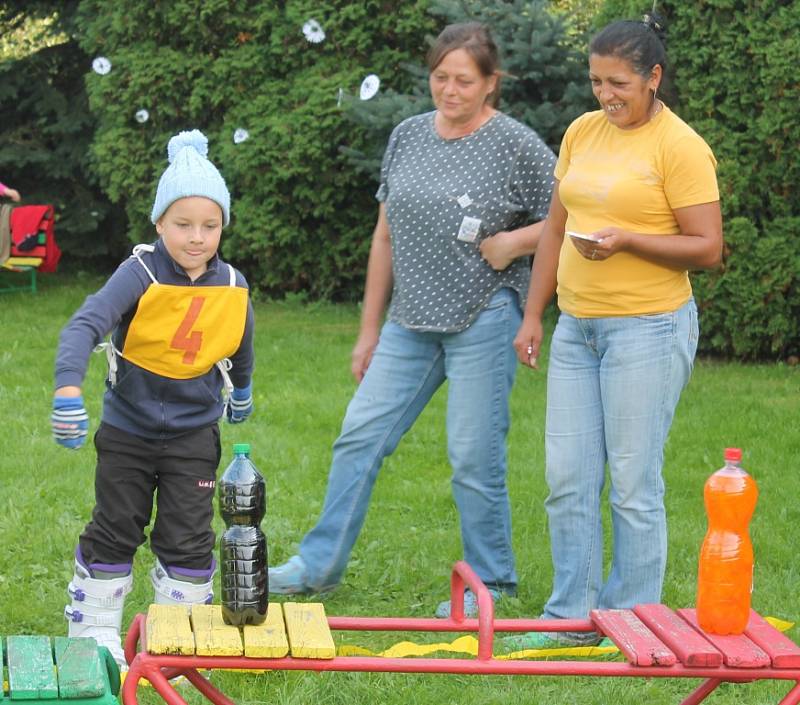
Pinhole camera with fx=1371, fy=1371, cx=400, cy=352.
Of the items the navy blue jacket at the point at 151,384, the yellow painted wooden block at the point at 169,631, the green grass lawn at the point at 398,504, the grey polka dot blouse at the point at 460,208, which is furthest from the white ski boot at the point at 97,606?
the grey polka dot blouse at the point at 460,208

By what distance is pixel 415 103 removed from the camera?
10.2m

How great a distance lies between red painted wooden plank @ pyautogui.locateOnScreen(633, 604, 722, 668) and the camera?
329 cm

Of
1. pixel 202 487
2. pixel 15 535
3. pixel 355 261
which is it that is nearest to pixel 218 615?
pixel 202 487

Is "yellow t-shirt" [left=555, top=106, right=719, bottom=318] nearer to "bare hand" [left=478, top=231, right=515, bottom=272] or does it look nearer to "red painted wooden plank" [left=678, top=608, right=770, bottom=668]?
"bare hand" [left=478, top=231, right=515, bottom=272]

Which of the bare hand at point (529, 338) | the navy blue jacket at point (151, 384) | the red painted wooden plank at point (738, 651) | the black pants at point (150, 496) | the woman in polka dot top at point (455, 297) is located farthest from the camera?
the woman in polka dot top at point (455, 297)

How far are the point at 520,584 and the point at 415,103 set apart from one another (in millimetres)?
5634

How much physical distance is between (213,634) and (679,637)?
1158 mm

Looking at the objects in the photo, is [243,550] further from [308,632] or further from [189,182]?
[189,182]

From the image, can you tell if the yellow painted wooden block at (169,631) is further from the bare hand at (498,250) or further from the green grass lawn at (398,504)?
the bare hand at (498,250)

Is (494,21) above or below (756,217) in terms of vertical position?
above

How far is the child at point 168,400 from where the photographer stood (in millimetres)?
4055

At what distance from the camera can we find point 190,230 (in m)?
4.04

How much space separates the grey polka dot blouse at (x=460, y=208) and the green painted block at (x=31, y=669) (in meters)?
2.07

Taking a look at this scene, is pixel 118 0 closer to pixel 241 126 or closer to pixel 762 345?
pixel 241 126
